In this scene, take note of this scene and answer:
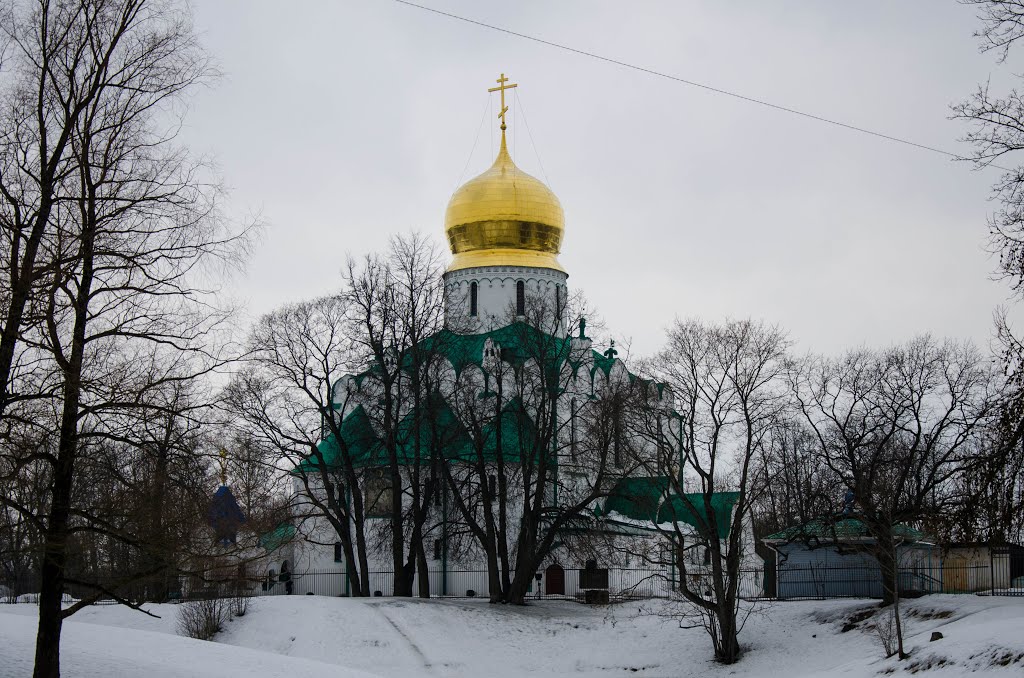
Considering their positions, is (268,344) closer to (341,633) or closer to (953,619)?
(341,633)

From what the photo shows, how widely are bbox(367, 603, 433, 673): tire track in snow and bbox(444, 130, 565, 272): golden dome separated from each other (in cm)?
1633

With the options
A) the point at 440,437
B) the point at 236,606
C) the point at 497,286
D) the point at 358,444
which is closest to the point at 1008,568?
the point at 440,437

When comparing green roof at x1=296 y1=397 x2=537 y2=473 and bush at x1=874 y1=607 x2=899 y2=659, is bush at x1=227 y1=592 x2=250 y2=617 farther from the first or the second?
bush at x1=874 y1=607 x2=899 y2=659

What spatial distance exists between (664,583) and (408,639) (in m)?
12.5

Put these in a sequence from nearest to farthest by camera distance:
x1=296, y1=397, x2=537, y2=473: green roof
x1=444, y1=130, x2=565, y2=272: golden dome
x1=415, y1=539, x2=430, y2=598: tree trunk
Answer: x1=296, y1=397, x2=537, y2=473: green roof
x1=415, y1=539, x2=430, y2=598: tree trunk
x1=444, y1=130, x2=565, y2=272: golden dome

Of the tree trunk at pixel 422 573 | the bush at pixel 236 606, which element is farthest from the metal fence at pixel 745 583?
the bush at pixel 236 606

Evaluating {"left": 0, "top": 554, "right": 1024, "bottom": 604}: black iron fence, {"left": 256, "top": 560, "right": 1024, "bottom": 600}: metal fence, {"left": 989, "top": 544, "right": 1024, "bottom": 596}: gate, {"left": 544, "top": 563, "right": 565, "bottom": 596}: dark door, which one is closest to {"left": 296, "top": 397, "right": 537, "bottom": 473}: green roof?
{"left": 0, "top": 554, "right": 1024, "bottom": 604}: black iron fence

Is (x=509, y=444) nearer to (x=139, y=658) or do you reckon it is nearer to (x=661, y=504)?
(x=661, y=504)

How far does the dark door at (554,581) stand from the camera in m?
37.7

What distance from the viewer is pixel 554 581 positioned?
37719mm

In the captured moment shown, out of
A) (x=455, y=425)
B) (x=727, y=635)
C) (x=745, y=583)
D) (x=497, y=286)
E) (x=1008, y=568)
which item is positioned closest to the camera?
(x=727, y=635)

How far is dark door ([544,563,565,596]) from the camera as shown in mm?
37656

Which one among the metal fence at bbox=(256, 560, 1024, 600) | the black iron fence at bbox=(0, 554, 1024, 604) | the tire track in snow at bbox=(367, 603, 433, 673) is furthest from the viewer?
the metal fence at bbox=(256, 560, 1024, 600)

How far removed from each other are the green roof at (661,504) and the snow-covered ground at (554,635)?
2.89m
